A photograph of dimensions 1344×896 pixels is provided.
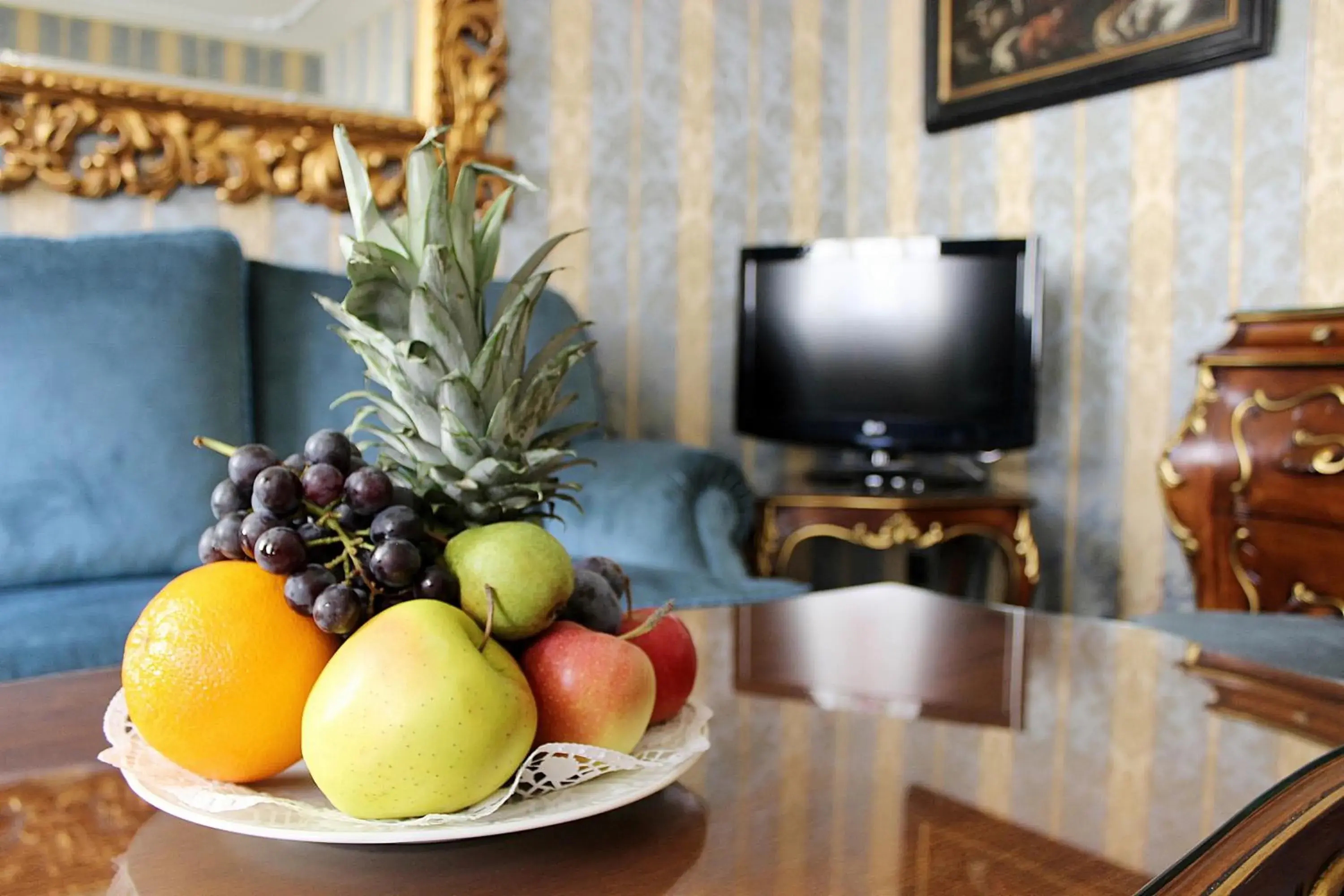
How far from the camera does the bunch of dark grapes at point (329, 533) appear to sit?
0.65 meters

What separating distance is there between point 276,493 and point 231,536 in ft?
0.18

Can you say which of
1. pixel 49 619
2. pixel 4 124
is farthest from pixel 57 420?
pixel 4 124

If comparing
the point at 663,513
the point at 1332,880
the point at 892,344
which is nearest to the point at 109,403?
the point at 663,513

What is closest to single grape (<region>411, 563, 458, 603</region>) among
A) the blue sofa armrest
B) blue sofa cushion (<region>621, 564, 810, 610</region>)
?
blue sofa cushion (<region>621, 564, 810, 610</region>)

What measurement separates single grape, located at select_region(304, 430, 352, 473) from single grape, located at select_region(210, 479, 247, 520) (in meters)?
0.05

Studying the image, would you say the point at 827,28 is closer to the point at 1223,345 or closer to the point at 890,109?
the point at 890,109

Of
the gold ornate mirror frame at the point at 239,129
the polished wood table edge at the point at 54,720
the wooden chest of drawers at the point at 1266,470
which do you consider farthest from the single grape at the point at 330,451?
the wooden chest of drawers at the point at 1266,470

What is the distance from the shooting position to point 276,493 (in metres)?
0.67

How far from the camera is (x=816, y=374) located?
10.1 feet

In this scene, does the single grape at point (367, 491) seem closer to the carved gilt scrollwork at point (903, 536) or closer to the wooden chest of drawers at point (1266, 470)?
the wooden chest of drawers at point (1266, 470)

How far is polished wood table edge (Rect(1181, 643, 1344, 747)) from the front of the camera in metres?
0.94

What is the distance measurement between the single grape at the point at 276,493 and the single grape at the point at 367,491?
0.03 m

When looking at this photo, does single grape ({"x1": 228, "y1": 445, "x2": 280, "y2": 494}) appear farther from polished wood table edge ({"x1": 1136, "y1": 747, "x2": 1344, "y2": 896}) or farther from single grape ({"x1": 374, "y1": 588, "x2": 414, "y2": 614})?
polished wood table edge ({"x1": 1136, "y1": 747, "x2": 1344, "y2": 896})

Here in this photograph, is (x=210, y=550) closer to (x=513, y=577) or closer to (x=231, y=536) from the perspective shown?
(x=231, y=536)
